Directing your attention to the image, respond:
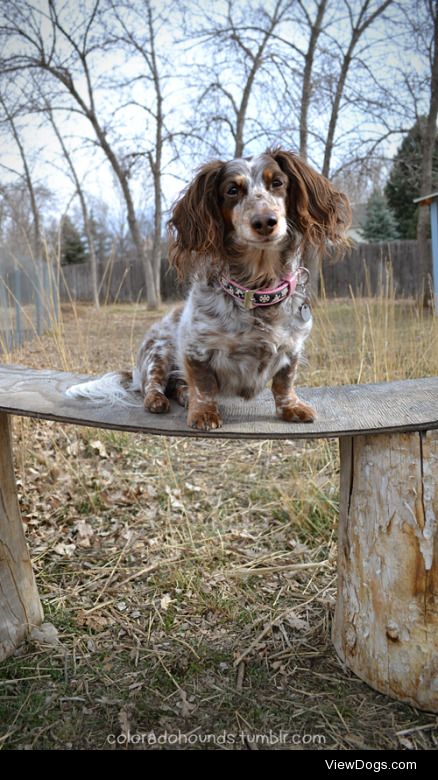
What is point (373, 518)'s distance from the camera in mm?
1758

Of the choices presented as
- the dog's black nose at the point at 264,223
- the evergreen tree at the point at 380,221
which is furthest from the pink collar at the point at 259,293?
the evergreen tree at the point at 380,221

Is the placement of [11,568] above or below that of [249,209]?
below

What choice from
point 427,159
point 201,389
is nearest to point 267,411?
point 201,389

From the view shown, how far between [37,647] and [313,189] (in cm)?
190

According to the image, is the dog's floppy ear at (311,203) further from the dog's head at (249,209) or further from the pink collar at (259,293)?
the pink collar at (259,293)

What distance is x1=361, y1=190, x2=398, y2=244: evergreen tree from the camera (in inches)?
828

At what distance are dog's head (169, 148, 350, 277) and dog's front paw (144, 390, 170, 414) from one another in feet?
1.57

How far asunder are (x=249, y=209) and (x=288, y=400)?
2.17 ft

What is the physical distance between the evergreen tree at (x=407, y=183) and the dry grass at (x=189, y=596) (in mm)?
8184

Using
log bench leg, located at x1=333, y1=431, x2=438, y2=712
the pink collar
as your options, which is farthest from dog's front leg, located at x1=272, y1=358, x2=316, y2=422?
the pink collar

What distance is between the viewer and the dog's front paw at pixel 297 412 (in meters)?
1.88

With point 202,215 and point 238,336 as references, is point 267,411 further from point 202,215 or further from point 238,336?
point 202,215

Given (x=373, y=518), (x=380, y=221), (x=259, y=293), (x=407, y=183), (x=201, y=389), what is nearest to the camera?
(x=373, y=518)

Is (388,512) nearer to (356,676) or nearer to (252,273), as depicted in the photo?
(356,676)
